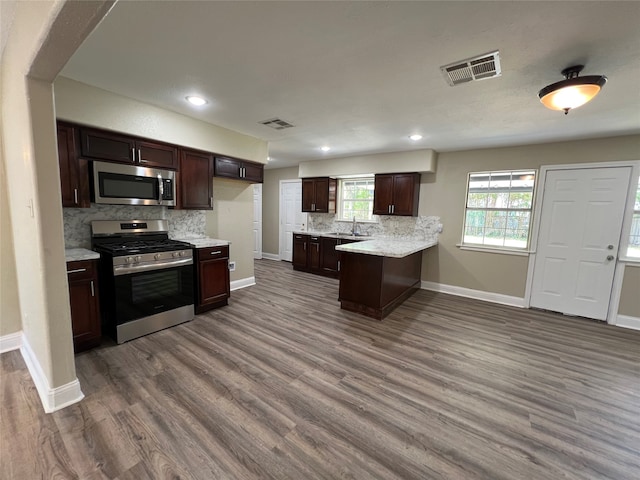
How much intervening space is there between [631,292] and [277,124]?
524 centimetres

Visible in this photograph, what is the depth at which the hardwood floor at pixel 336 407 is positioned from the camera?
1533 millimetres

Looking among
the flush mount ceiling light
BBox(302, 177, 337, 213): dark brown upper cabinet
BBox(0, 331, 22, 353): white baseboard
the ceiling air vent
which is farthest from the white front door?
BBox(0, 331, 22, 353): white baseboard

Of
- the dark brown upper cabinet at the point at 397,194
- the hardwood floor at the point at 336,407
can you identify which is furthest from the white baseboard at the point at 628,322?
the dark brown upper cabinet at the point at 397,194

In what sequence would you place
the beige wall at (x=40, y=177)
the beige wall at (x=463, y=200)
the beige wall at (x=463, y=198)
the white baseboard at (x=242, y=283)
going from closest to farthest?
the beige wall at (x=40, y=177)
the beige wall at (x=463, y=200)
the beige wall at (x=463, y=198)
the white baseboard at (x=242, y=283)

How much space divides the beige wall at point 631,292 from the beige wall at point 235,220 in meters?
5.52

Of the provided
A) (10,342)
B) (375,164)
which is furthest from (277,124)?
(10,342)

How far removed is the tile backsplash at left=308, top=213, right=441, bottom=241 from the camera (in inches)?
196

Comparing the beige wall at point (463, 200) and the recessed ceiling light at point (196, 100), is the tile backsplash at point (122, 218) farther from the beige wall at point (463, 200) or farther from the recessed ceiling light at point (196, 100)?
the beige wall at point (463, 200)

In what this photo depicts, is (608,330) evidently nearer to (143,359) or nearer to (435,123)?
(435,123)

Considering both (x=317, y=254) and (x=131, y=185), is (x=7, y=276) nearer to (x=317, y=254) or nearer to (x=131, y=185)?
(x=131, y=185)

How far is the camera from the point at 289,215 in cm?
714

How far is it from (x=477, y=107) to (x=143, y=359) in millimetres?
4134

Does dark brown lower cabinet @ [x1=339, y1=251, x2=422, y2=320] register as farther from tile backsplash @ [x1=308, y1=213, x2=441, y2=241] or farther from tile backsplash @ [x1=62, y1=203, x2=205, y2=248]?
tile backsplash @ [x1=62, y1=203, x2=205, y2=248]

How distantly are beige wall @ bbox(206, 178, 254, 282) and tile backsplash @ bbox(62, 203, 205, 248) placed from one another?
0.25m
